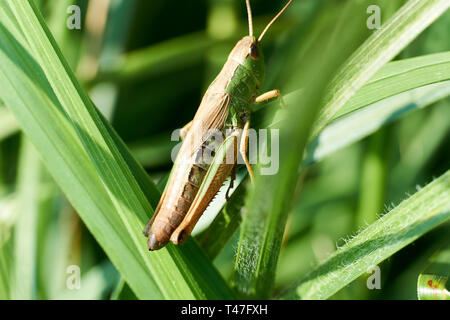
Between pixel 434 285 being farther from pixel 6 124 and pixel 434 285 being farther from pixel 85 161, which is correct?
pixel 6 124

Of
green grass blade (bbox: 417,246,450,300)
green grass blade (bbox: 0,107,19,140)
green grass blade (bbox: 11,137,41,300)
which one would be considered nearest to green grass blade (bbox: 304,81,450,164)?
green grass blade (bbox: 417,246,450,300)

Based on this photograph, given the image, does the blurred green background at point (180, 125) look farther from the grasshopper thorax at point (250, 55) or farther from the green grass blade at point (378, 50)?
the green grass blade at point (378, 50)

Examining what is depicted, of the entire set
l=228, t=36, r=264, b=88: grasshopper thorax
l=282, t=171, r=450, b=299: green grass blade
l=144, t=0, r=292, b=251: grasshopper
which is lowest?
l=282, t=171, r=450, b=299: green grass blade

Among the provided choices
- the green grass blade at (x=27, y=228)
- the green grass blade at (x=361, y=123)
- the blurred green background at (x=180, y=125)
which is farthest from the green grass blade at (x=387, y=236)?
the green grass blade at (x=27, y=228)

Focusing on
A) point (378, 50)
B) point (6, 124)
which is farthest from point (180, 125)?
point (378, 50)

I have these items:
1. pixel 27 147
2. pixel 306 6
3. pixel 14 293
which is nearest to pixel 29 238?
pixel 14 293

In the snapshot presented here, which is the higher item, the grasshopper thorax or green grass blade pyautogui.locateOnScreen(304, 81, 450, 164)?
the grasshopper thorax

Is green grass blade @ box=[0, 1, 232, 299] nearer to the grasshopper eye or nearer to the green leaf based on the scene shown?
the green leaf
